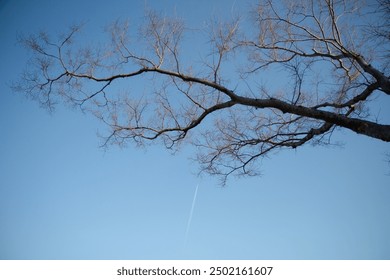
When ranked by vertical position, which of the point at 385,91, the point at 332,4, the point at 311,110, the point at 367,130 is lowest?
the point at 367,130

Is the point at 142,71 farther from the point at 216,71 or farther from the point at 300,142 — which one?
the point at 300,142

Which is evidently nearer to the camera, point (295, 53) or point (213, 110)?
point (213, 110)

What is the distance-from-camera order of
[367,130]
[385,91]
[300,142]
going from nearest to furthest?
1. [367,130]
2. [385,91]
3. [300,142]

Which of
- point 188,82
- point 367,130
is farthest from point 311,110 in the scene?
point 188,82

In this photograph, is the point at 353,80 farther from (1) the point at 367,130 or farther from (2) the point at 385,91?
(1) the point at 367,130

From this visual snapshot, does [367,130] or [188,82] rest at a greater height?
[188,82]

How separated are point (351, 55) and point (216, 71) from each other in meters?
2.82

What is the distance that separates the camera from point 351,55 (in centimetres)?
554

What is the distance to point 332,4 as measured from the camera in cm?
566

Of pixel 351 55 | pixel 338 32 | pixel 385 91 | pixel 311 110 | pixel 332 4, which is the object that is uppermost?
pixel 332 4

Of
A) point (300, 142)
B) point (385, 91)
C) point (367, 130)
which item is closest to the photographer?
point (367, 130)
